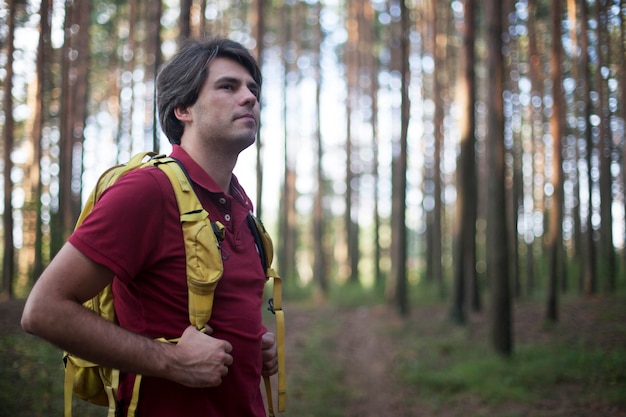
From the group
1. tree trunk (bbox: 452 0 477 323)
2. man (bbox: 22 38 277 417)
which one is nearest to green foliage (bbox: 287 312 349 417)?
tree trunk (bbox: 452 0 477 323)

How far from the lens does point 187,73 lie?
214cm

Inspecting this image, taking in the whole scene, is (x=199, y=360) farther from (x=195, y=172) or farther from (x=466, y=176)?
(x=466, y=176)

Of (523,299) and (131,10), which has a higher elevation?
(131,10)

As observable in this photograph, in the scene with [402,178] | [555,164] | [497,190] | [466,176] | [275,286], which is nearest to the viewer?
[275,286]

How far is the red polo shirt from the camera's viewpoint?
1.68m

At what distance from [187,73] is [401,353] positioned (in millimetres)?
11670

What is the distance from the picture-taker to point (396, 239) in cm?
1697

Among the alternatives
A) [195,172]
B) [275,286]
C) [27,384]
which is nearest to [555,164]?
[27,384]

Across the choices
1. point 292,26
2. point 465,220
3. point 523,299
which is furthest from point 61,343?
point 292,26

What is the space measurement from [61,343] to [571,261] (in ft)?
93.3

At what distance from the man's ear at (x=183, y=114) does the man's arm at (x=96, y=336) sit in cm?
74

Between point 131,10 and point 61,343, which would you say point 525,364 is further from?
point 131,10

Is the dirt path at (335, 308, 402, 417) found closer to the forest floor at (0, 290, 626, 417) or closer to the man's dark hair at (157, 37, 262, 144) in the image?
the forest floor at (0, 290, 626, 417)

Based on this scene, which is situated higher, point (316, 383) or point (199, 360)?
point (199, 360)
